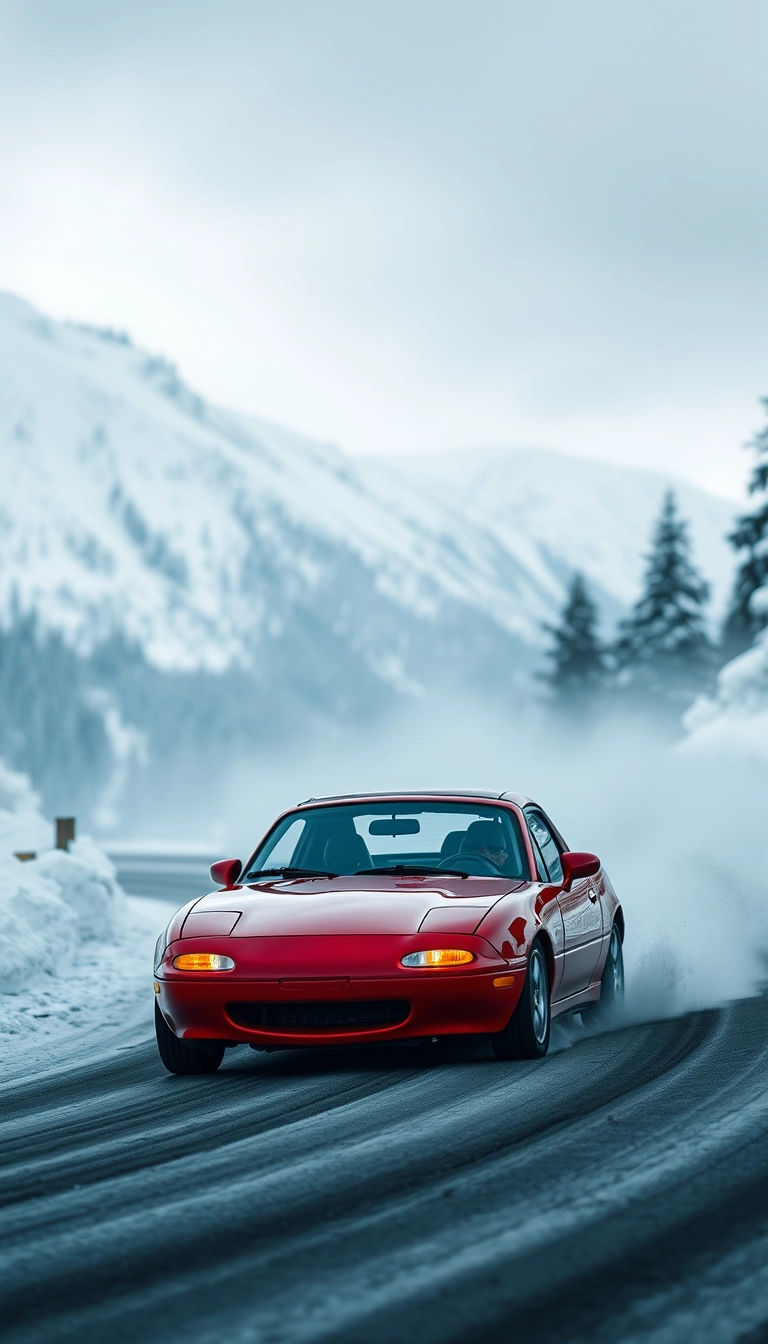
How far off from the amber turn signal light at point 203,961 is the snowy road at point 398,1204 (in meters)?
0.56

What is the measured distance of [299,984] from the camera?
26.3 feet

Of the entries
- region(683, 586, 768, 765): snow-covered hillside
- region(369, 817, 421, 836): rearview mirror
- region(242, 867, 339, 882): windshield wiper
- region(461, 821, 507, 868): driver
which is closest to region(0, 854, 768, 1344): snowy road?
region(242, 867, 339, 882): windshield wiper

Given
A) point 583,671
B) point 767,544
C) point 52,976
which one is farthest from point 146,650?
point 52,976

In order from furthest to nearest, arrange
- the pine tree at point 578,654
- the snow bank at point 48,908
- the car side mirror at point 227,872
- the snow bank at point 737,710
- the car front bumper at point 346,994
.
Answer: the pine tree at point 578,654
the snow bank at point 737,710
the snow bank at point 48,908
the car side mirror at point 227,872
the car front bumper at point 346,994

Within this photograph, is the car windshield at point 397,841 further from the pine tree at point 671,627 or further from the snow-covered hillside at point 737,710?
the pine tree at point 671,627

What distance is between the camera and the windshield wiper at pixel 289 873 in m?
9.27

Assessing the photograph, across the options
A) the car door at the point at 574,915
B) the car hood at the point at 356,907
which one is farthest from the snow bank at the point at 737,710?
the car hood at the point at 356,907

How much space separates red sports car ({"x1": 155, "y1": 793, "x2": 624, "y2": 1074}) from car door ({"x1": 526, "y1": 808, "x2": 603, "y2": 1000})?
0.08 ft

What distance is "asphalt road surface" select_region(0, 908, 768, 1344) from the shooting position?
411 cm

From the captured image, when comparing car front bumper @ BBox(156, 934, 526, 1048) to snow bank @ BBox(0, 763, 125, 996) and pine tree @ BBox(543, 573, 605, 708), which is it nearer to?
snow bank @ BBox(0, 763, 125, 996)

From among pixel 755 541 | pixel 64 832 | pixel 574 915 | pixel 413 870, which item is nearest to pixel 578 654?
pixel 755 541

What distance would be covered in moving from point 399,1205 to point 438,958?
2.89m

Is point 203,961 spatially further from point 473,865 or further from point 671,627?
point 671,627

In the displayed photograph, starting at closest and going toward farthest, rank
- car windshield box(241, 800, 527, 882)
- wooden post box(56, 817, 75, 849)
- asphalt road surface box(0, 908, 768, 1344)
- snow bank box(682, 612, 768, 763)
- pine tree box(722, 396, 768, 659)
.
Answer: asphalt road surface box(0, 908, 768, 1344) < car windshield box(241, 800, 527, 882) < wooden post box(56, 817, 75, 849) < snow bank box(682, 612, 768, 763) < pine tree box(722, 396, 768, 659)
